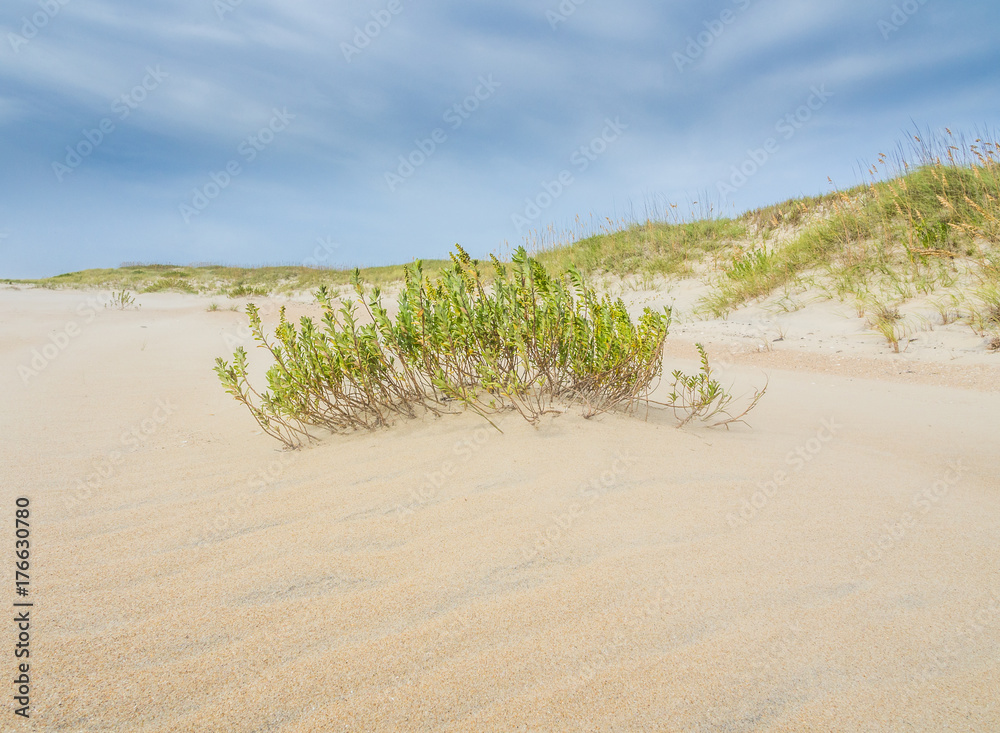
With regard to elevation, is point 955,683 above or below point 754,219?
below

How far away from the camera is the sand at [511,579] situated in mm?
1378

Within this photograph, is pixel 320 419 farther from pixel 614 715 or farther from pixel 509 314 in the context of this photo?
pixel 614 715

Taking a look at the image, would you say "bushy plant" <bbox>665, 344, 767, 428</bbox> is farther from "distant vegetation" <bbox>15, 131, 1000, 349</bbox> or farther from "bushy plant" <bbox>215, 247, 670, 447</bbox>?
"distant vegetation" <bbox>15, 131, 1000, 349</bbox>

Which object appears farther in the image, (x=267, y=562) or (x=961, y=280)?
(x=961, y=280)

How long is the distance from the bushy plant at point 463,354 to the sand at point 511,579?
0.19 m

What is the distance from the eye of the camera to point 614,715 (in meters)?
1.35

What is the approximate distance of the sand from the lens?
138cm

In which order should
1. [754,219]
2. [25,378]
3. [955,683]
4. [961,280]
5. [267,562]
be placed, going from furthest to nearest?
[754,219], [961,280], [25,378], [267,562], [955,683]

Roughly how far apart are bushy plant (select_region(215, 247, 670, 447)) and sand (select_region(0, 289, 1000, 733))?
0.19m

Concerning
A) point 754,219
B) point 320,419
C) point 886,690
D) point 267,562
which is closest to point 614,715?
point 886,690

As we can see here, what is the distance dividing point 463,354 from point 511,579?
161 centimetres

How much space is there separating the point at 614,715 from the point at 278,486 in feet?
5.96

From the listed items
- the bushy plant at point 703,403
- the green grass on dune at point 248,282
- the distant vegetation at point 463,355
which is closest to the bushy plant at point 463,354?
the distant vegetation at point 463,355

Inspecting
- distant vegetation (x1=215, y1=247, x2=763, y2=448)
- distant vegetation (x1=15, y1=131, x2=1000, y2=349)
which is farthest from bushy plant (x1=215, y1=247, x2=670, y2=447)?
distant vegetation (x1=15, y1=131, x2=1000, y2=349)
